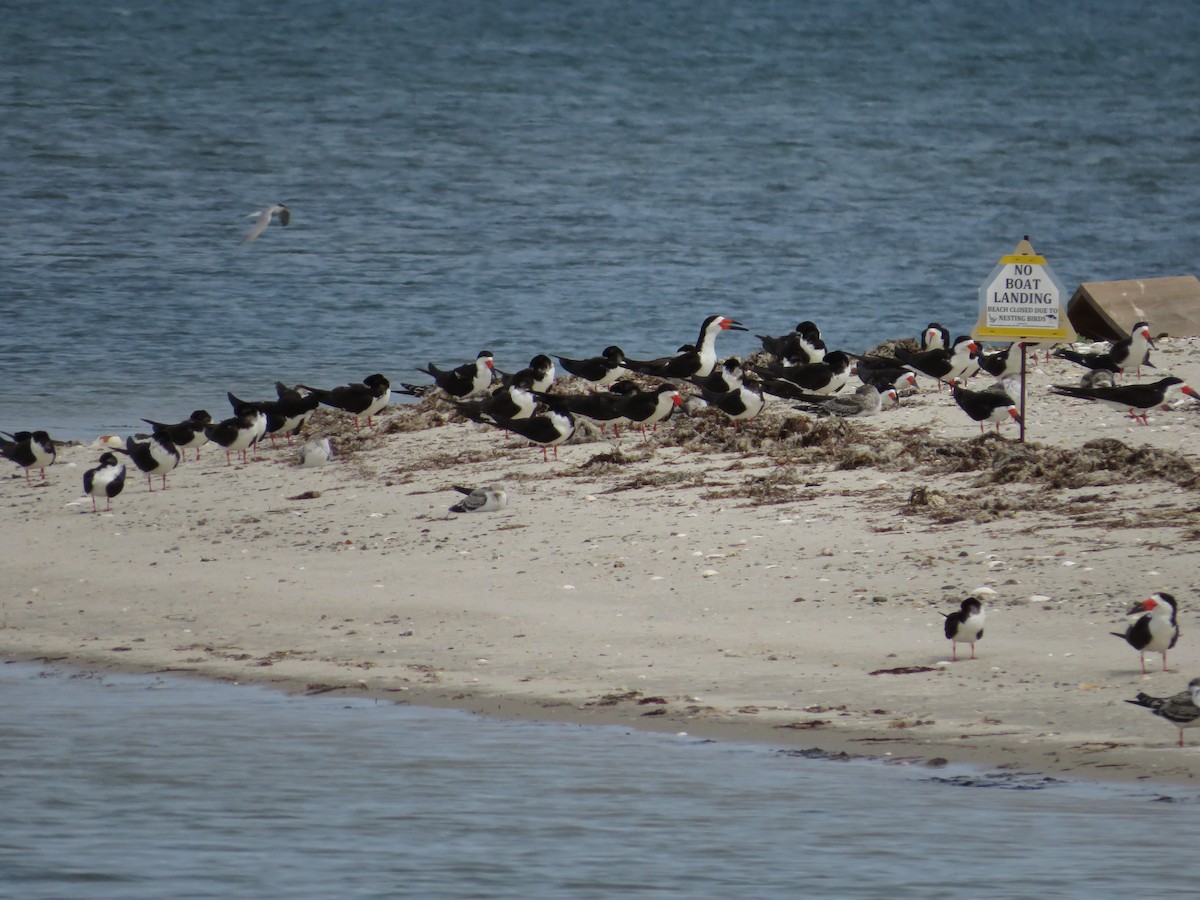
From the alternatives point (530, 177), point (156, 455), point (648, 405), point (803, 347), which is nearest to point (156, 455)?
point (156, 455)

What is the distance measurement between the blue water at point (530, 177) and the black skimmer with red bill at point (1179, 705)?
16.2 metres

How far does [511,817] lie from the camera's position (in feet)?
33.3

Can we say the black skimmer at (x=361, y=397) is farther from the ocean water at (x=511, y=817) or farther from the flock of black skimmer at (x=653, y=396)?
the ocean water at (x=511, y=817)

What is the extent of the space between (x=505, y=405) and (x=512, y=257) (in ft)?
88.1

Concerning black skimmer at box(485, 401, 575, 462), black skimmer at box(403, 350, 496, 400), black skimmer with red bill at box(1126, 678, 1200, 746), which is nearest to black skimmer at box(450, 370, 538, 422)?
black skimmer at box(485, 401, 575, 462)

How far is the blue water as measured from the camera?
1371 inches

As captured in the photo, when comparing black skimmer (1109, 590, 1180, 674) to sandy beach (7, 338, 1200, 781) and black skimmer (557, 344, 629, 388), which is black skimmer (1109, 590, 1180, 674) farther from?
black skimmer (557, 344, 629, 388)

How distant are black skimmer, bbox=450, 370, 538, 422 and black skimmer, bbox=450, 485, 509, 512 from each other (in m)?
2.65

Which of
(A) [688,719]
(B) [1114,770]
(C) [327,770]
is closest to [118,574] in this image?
(C) [327,770]

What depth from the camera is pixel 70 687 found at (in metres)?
12.5

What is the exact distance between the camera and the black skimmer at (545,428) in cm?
1786

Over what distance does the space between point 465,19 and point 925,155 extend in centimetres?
3999

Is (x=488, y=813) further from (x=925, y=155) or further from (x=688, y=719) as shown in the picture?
(x=925, y=155)

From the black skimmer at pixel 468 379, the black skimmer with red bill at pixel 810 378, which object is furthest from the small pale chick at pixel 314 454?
the black skimmer with red bill at pixel 810 378
